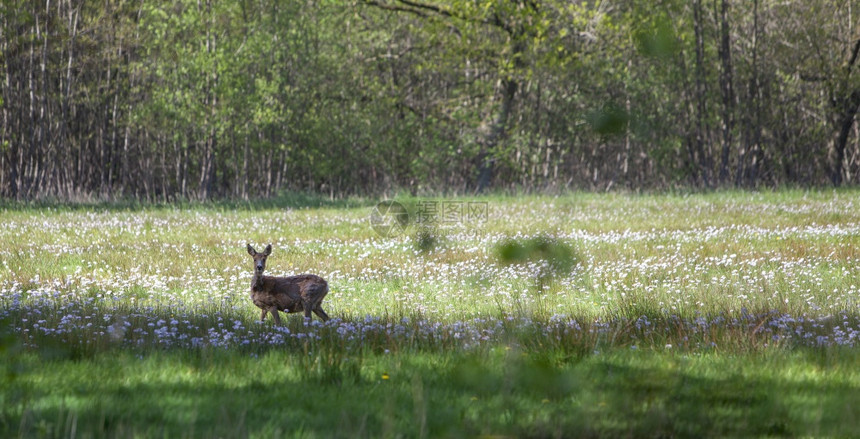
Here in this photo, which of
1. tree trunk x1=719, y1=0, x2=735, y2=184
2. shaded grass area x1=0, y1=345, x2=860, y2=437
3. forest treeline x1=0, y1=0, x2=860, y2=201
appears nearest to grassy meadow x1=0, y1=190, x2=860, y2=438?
shaded grass area x1=0, y1=345, x2=860, y2=437

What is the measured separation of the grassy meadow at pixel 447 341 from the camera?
443cm

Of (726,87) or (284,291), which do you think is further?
(726,87)

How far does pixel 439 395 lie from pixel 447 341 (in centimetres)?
139

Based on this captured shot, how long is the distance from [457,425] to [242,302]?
15.5 feet

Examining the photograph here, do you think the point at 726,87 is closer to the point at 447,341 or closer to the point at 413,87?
the point at 413,87

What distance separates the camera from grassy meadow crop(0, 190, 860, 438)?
4.43 m

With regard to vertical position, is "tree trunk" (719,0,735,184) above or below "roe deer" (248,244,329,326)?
above

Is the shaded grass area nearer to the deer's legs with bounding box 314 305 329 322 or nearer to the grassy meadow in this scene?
the grassy meadow

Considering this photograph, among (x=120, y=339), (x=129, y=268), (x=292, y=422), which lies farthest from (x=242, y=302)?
(x=292, y=422)

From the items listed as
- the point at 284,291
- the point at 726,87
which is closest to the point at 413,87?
the point at 726,87

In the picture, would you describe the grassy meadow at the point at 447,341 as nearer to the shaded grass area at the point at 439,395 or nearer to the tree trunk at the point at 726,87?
the shaded grass area at the point at 439,395

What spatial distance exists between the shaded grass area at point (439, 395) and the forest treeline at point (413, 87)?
21115 mm

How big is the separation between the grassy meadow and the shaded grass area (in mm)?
20

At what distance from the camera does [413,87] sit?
3756 cm
